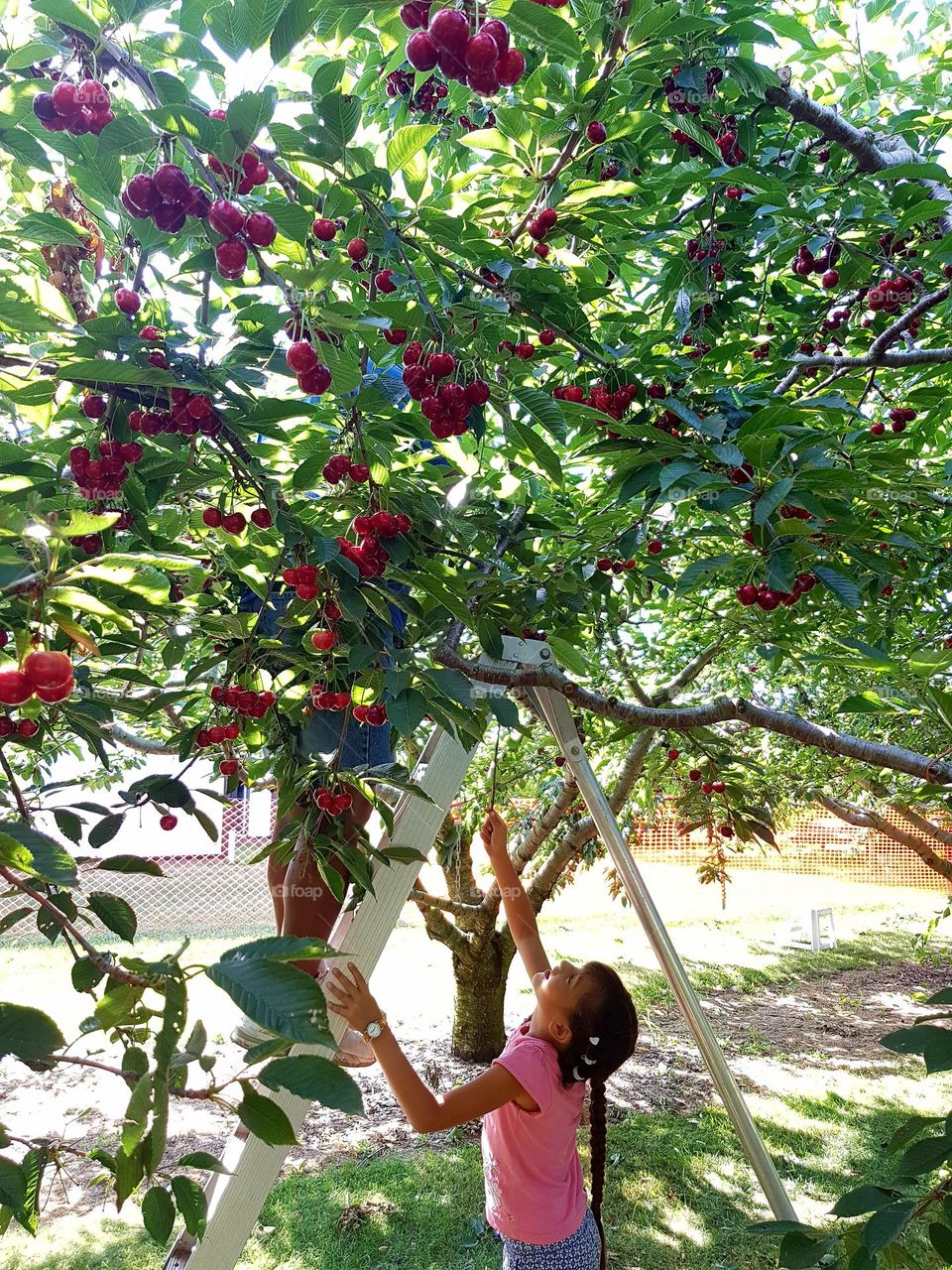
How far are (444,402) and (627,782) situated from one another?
10.0 feet

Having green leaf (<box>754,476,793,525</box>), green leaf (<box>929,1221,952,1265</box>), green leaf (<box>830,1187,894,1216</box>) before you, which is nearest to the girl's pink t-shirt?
green leaf (<box>830,1187,894,1216</box>)

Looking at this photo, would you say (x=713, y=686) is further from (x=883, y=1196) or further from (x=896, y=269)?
(x=883, y=1196)

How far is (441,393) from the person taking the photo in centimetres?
127

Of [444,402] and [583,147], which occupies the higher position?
[583,147]

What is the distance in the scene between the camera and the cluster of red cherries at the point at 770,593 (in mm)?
2070

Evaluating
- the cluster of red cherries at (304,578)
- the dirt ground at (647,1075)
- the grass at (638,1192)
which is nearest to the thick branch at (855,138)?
the cluster of red cherries at (304,578)

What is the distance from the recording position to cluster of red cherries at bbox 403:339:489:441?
1.25 meters

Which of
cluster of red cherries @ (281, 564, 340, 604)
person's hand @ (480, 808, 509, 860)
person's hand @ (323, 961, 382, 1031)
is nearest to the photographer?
cluster of red cherries @ (281, 564, 340, 604)

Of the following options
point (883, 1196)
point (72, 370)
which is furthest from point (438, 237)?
point (883, 1196)

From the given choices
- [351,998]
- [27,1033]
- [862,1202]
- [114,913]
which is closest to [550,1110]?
[351,998]

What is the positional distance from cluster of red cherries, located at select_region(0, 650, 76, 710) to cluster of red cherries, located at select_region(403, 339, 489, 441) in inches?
25.1

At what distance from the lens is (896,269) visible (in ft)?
6.77

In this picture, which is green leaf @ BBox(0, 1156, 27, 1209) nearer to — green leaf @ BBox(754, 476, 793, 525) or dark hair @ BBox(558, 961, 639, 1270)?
green leaf @ BBox(754, 476, 793, 525)

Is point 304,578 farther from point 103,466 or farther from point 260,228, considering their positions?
point 260,228
